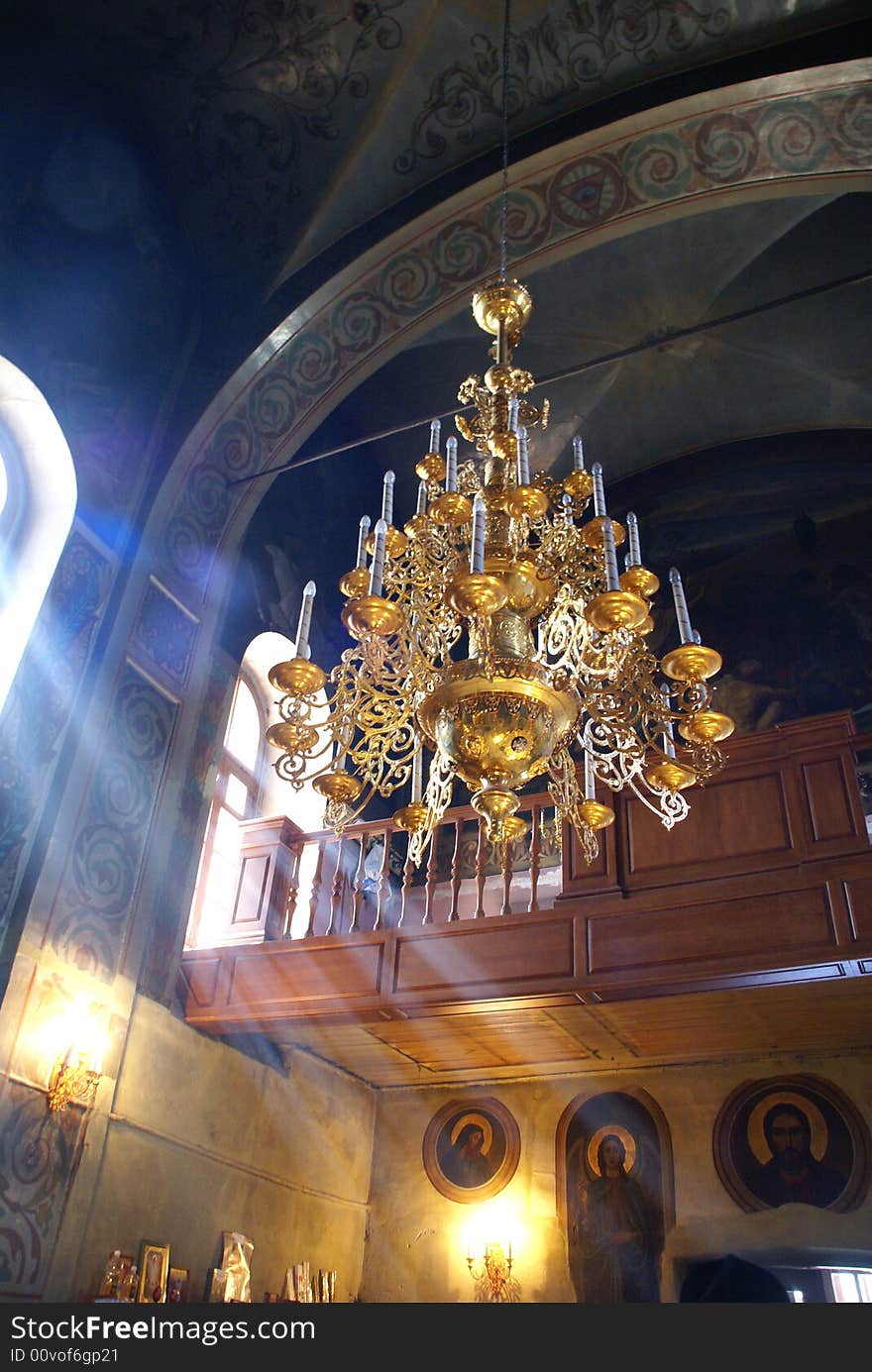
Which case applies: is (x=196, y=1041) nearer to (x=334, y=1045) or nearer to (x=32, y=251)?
(x=334, y=1045)

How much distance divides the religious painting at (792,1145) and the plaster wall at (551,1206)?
0.07m

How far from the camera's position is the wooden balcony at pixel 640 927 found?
17.8 ft

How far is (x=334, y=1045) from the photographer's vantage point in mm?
7551

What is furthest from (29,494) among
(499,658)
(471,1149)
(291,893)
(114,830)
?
(471,1149)

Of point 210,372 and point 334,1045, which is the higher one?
point 210,372

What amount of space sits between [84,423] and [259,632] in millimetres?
2291

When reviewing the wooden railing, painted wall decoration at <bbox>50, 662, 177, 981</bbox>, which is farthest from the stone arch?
the wooden railing

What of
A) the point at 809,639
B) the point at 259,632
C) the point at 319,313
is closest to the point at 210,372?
the point at 319,313

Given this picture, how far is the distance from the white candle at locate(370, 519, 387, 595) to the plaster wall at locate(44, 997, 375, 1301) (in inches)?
135

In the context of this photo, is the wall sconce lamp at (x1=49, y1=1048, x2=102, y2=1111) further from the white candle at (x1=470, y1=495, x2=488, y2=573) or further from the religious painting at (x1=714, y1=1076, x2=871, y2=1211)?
the religious painting at (x1=714, y1=1076, x2=871, y2=1211)

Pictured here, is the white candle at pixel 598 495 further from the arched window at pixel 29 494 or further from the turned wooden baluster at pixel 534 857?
the arched window at pixel 29 494

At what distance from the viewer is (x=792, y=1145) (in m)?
7.08

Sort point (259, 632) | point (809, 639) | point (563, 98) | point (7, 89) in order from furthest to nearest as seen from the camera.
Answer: point (809, 639), point (259, 632), point (563, 98), point (7, 89)

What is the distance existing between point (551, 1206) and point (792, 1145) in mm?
1829
